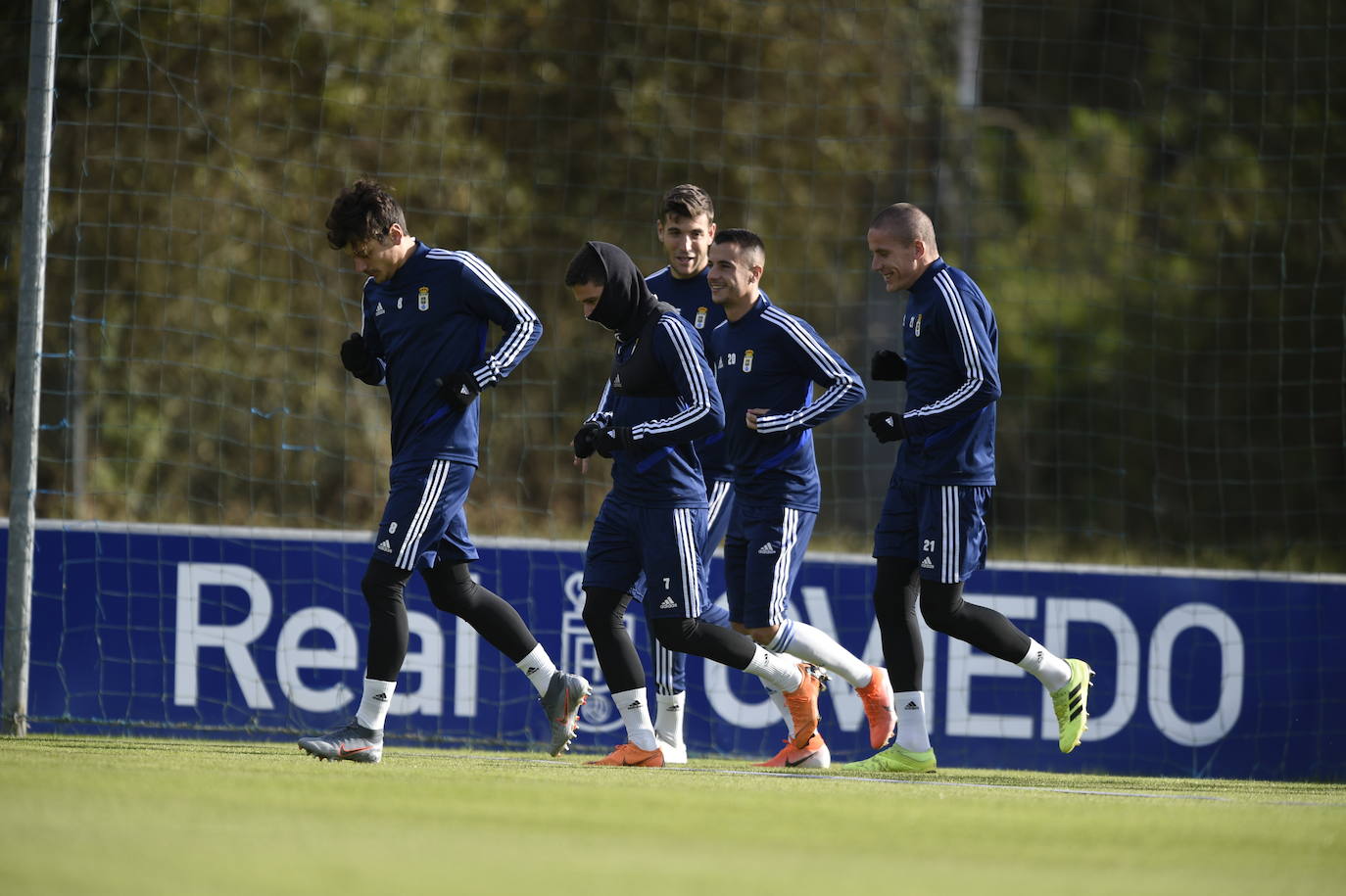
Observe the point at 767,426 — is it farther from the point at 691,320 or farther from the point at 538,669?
the point at 538,669

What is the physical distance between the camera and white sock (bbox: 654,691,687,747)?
695 cm

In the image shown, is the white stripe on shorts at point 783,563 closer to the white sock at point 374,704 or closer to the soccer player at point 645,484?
the soccer player at point 645,484

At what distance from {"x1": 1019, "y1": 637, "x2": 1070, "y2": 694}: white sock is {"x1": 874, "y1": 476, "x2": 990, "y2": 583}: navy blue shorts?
0.40 metres

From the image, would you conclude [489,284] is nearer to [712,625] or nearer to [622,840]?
[712,625]

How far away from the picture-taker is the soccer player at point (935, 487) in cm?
651

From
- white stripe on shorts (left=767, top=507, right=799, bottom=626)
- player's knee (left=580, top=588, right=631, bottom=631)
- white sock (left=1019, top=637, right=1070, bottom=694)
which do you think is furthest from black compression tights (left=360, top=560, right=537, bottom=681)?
white sock (left=1019, top=637, right=1070, bottom=694)

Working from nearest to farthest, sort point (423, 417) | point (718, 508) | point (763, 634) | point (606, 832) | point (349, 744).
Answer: point (606, 832) < point (349, 744) < point (423, 417) < point (763, 634) < point (718, 508)

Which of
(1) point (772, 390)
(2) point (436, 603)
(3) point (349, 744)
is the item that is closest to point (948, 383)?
(1) point (772, 390)

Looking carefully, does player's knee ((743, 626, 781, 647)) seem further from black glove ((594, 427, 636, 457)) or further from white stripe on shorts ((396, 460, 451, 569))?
white stripe on shorts ((396, 460, 451, 569))

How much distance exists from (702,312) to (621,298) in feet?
2.84

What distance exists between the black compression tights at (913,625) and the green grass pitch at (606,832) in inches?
19.3

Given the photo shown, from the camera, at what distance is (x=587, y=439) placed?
20.6 feet

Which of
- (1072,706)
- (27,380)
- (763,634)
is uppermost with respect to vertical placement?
(27,380)

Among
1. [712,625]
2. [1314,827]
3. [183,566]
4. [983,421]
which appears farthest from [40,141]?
[1314,827]
